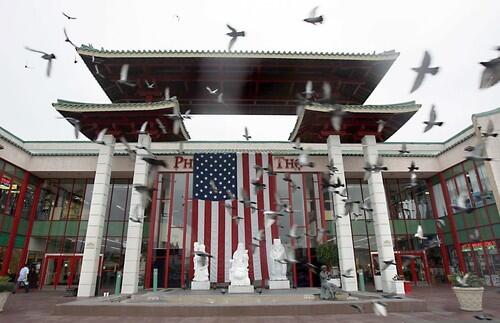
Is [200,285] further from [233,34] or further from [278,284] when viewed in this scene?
[233,34]

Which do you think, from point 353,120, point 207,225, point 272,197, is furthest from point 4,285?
point 353,120

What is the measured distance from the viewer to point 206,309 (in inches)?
464

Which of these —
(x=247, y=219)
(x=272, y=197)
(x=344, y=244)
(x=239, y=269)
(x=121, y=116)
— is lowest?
(x=239, y=269)

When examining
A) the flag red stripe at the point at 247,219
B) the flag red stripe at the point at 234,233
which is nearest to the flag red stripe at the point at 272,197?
the flag red stripe at the point at 247,219

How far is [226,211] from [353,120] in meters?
10.9

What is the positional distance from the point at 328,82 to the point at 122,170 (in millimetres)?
17447

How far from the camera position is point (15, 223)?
926 inches

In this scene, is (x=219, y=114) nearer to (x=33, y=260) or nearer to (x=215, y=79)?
(x=215, y=79)

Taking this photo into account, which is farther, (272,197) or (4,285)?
(272,197)

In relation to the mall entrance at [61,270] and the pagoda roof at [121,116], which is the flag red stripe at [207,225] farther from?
the mall entrance at [61,270]

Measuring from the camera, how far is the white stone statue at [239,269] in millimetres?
17328

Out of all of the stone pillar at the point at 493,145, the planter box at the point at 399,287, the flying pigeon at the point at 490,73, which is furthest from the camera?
the stone pillar at the point at 493,145

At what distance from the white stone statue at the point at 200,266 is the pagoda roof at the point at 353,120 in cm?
1034

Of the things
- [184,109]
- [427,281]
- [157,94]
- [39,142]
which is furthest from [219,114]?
[427,281]
